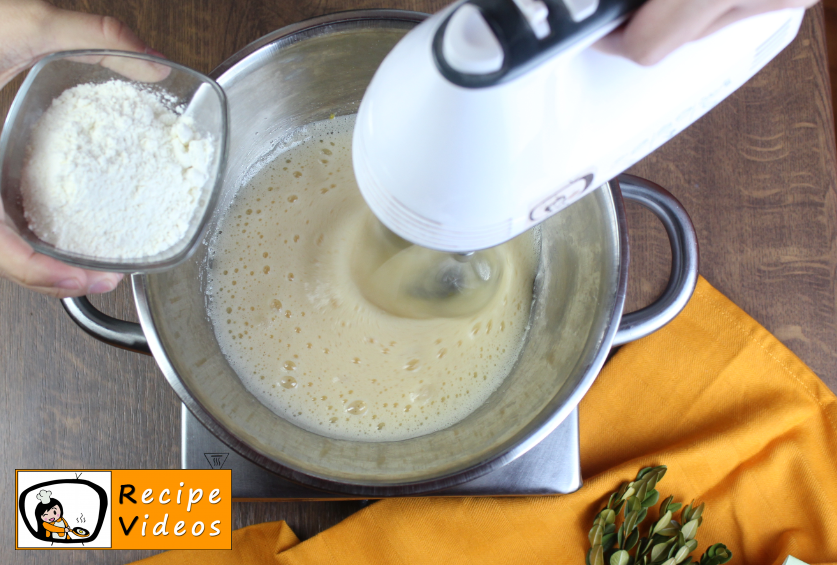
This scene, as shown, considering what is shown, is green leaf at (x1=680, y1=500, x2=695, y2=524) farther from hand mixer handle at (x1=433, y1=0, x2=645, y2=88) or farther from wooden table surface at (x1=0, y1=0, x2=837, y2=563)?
hand mixer handle at (x1=433, y1=0, x2=645, y2=88)

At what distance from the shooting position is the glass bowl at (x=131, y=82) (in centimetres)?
39

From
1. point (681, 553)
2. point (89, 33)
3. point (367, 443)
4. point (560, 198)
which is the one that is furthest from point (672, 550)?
point (89, 33)

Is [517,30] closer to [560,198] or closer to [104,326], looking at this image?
[560,198]

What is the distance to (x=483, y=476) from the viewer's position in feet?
1.79

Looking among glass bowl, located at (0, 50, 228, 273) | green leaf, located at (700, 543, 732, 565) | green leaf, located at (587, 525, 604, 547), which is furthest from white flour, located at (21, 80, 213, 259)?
green leaf, located at (700, 543, 732, 565)

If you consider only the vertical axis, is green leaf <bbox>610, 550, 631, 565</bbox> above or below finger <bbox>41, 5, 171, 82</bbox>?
below

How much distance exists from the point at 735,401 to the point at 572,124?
0.51m

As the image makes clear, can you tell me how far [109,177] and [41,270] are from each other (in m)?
0.12

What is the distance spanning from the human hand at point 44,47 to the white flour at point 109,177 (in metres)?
0.06

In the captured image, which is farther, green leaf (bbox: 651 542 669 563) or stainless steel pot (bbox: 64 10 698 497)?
green leaf (bbox: 651 542 669 563)

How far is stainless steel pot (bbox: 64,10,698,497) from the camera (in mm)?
430

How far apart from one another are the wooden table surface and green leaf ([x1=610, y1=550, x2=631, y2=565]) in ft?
0.86

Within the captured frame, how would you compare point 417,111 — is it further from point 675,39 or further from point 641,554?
point 641,554

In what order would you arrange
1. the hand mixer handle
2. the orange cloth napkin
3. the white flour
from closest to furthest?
the hand mixer handle → the white flour → the orange cloth napkin
